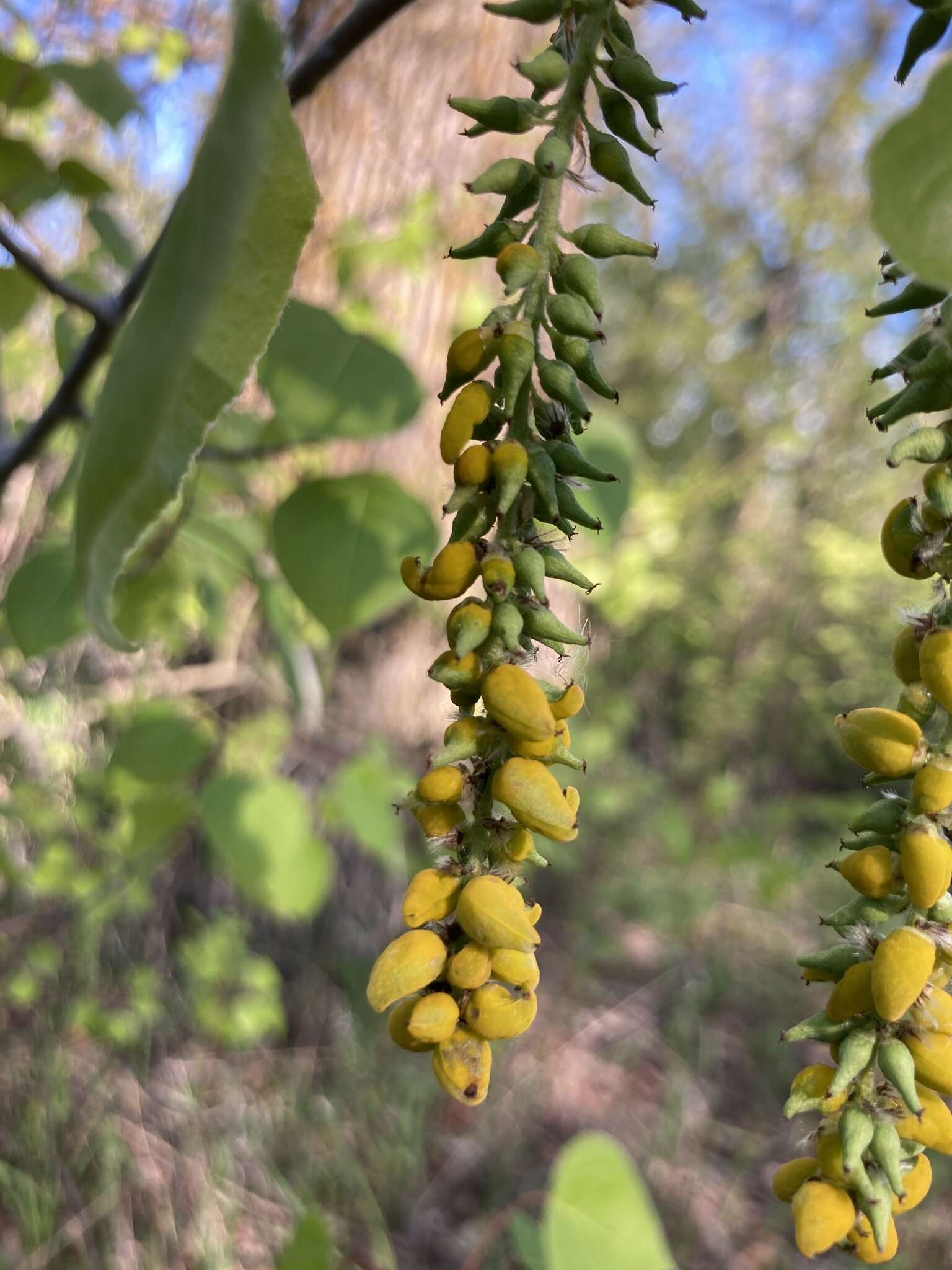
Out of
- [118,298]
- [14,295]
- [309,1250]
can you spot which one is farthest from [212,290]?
[309,1250]

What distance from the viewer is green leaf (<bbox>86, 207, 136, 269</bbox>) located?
1052 mm

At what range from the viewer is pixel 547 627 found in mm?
421

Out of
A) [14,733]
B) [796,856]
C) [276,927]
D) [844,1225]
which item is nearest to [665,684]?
[796,856]

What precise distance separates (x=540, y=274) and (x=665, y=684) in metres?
7.75

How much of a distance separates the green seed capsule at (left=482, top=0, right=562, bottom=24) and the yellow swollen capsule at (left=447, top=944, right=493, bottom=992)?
48cm

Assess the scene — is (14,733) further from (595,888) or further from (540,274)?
(595,888)

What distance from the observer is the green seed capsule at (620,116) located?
44 centimetres

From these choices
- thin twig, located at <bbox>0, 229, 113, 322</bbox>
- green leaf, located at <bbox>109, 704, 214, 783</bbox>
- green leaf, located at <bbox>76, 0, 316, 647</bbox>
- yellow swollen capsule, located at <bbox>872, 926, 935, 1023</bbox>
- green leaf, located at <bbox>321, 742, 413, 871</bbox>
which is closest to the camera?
green leaf, located at <bbox>76, 0, 316, 647</bbox>

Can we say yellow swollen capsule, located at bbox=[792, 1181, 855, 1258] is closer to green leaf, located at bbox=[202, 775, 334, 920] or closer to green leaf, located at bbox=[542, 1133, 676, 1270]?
green leaf, located at bbox=[542, 1133, 676, 1270]

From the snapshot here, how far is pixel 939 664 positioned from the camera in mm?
403

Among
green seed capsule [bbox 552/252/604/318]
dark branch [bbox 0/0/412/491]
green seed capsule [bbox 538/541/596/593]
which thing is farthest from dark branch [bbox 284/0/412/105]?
green seed capsule [bbox 538/541/596/593]

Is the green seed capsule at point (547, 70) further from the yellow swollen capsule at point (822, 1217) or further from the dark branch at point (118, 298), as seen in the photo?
the yellow swollen capsule at point (822, 1217)

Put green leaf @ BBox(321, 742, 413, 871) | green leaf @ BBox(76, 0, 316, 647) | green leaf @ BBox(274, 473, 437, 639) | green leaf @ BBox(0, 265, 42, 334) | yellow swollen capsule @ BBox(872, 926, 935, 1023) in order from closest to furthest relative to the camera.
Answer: green leaf @ BBox(76, 0, 316, 647)
yellow swollen capsule @ BBox(872, 926, 935, 1023)
green leaf @ BBox(274, 473, 437, 639)
green leaf @ BBox(0, 265, 42, 334)
green leaf @ BBox(321, 742, 413, 871)

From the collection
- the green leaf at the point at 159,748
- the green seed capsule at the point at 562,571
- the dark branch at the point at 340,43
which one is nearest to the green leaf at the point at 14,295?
the dark branch at the point at 340,43
